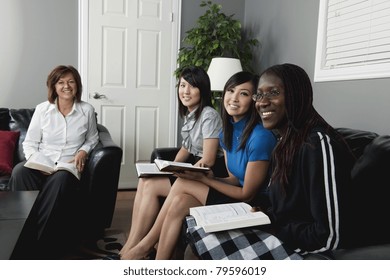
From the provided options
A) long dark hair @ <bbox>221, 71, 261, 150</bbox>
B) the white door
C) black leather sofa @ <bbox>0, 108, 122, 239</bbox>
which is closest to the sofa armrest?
black leather sofa @ <bbox>0, 108, 122, 239</bbox>

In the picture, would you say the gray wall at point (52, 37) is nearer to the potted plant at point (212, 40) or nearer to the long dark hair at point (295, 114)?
the potted plant at point (212, 40)

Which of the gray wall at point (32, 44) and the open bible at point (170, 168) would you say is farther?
the gray wall at point (32, 44)

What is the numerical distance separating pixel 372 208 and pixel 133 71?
2.74 metres

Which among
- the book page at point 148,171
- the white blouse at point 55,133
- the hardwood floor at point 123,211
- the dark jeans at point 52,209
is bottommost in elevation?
the hardwood floor at point 123,211

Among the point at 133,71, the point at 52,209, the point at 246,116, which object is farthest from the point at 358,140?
the point at 133,71

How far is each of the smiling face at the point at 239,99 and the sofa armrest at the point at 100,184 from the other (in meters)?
0.82

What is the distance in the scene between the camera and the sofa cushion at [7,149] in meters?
2.24

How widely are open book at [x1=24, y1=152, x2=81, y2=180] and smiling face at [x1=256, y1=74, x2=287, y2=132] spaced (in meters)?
1.26

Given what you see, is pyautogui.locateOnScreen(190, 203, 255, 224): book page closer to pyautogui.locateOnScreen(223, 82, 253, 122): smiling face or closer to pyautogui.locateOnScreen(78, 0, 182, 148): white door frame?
pyautogui.locateOnScreen(223, 82, 253, 122): smiling face

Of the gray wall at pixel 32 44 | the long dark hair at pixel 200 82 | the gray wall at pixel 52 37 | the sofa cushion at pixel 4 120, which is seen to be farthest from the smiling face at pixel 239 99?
the gray wall at pixel 32 44

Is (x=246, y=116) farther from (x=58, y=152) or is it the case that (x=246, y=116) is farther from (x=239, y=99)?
(x=58, y=152)

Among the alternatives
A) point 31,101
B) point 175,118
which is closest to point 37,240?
point 31,101
